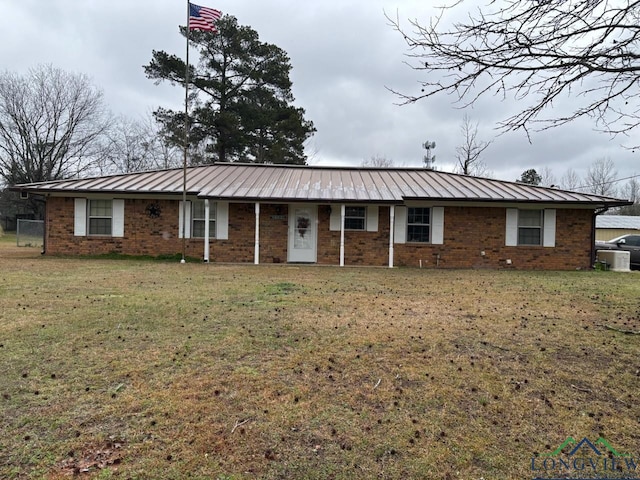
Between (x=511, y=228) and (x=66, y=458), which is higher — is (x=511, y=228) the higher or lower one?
the higher one

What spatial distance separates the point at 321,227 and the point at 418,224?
334 centimetres

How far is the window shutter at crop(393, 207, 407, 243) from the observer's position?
45.2 feet

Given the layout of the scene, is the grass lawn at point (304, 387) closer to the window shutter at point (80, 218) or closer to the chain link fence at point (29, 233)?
the window shutter at point (80, 218)

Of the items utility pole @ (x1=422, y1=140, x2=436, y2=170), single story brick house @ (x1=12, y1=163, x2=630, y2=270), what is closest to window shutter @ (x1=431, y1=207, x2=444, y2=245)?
single story brick house @ (x1=12, y1=163, x2=630, y2=270)

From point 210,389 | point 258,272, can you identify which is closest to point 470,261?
point 258,272

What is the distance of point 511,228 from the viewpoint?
542 inches

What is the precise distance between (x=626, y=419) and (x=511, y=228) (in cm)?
1191

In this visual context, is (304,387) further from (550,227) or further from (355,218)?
(550,227)

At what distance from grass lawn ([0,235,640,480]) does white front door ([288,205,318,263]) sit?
733 centimetres

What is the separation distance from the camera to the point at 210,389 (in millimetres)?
3152

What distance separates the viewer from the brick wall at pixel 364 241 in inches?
541

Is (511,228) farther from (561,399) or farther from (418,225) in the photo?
(561,399)

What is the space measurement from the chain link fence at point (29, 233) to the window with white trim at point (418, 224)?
19077 mm

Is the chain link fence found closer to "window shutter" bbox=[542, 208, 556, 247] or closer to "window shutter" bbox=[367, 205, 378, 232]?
"window shutter" bbox=[367, 205, 378, 232]
